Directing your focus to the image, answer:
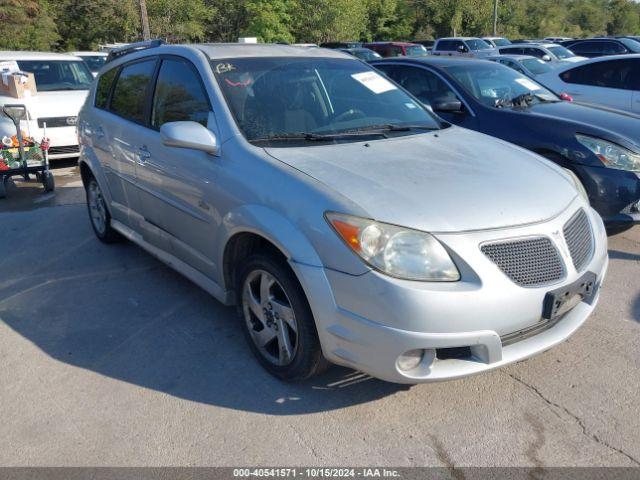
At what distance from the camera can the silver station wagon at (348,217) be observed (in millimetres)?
2699

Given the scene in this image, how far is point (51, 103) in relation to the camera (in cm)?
927

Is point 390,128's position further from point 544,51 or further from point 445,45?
point 445,45

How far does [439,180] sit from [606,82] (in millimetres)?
7377

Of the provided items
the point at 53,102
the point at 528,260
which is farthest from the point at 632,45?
the point at 528,260

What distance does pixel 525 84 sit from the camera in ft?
22.0

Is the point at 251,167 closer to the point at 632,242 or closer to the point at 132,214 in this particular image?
the point at 132,214

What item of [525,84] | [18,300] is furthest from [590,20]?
[18,300]

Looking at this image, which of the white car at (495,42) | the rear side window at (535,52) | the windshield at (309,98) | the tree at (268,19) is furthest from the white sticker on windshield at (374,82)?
the tree at (268,19)

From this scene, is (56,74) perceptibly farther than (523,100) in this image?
Yes

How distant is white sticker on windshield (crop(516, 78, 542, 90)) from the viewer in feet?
21.9

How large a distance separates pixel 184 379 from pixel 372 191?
151 cm

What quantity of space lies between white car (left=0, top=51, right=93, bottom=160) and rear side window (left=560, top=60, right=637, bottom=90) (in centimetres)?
734

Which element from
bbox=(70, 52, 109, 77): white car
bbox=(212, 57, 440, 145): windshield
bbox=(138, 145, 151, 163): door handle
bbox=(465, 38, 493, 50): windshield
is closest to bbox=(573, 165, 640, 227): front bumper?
bbox=(212, 57, 440, 145): windshield

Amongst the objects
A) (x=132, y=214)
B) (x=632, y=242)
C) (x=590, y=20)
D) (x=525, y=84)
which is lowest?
(x=590, y=20)
